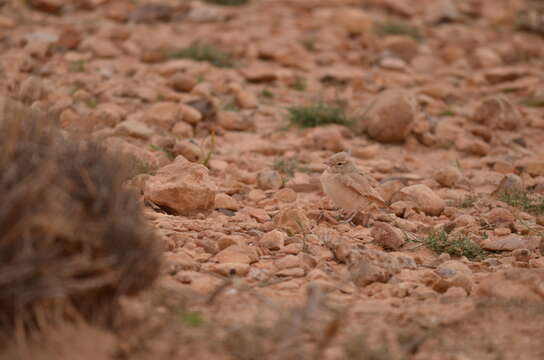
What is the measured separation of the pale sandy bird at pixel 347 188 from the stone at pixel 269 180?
0.63 meters

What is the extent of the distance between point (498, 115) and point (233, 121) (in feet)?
9.73

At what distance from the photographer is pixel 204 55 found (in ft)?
28.7

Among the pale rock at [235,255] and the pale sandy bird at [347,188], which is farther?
the pale sandy bird at [347,188]

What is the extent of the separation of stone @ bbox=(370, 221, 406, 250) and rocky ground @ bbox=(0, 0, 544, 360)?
0.05 feet

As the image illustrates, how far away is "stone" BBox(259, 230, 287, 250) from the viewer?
4.50 m

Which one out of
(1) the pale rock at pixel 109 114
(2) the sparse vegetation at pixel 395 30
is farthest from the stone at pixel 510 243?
(2) the sparse vegetation at pixel 395 30

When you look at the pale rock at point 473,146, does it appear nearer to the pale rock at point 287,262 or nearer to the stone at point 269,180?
the stone at point 269,180

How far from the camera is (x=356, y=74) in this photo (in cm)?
902

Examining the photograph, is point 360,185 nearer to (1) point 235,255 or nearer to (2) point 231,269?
(1) point 235,255

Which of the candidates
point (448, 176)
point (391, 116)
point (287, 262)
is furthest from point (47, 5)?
point (287, 262)

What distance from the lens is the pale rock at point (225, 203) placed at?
5301 millimetres

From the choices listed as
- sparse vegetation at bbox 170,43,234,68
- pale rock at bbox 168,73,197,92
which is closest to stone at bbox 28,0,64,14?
sparse vegetation at bbox 170,43,234,68

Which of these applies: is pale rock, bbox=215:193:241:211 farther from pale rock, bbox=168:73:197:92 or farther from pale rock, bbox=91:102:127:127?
pale rock, bbox=168:73:197:92

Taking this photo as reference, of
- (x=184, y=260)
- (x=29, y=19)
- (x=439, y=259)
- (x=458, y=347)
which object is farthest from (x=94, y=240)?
(x=29, y=19)
